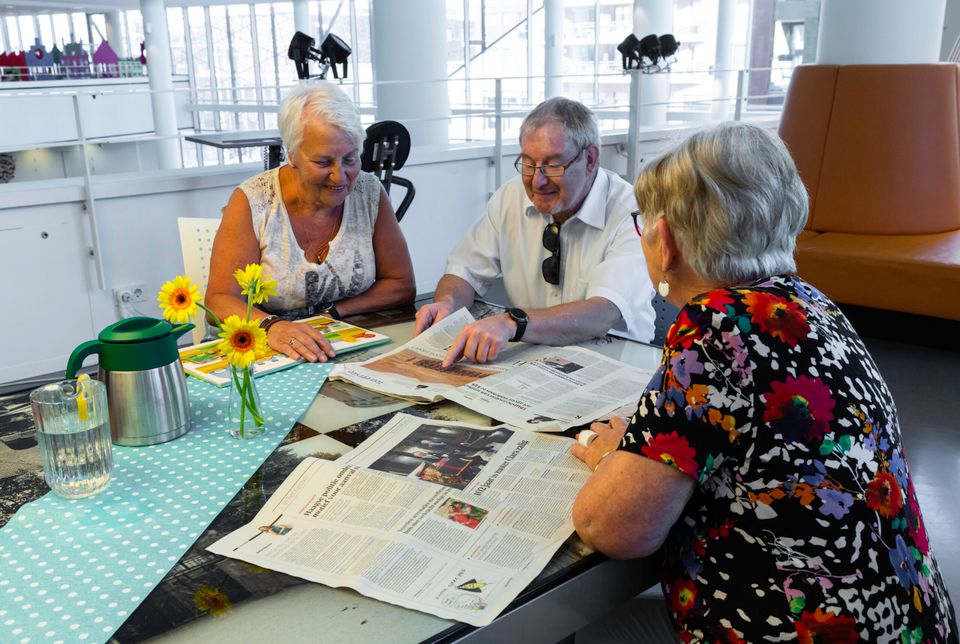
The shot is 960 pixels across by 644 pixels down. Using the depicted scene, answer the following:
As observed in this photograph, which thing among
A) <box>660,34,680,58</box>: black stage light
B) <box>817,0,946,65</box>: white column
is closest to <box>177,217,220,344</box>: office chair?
<box>817,0,946,65</box>: white column

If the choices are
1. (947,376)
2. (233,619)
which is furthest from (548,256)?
(947,376)

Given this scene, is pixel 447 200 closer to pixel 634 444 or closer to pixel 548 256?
pixel 548 256

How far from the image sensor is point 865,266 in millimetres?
3641

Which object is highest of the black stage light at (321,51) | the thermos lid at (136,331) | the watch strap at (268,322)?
the black stage light at (321,51)

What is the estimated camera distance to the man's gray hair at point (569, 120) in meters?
1.95

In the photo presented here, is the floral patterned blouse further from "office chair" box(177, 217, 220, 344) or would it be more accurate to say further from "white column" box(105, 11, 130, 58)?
"white column" box(105, 11, 130, 58)

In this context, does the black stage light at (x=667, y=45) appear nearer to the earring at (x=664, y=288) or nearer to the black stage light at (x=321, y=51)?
the black stage light at (x=321, y=51)

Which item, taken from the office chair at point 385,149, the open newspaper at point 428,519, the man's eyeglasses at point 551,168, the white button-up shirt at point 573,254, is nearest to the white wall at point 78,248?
the office chair at point 385,149

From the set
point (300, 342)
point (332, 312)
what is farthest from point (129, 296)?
point (300, 342)

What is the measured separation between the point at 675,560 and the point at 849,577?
0.20 m

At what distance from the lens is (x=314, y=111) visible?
2.04 meters

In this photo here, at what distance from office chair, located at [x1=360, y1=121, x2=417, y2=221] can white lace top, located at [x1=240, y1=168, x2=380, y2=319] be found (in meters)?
1.34

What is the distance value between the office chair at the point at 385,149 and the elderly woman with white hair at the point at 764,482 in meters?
2.67

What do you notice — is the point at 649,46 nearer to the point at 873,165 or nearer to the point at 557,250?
Result: the point at 873,165
